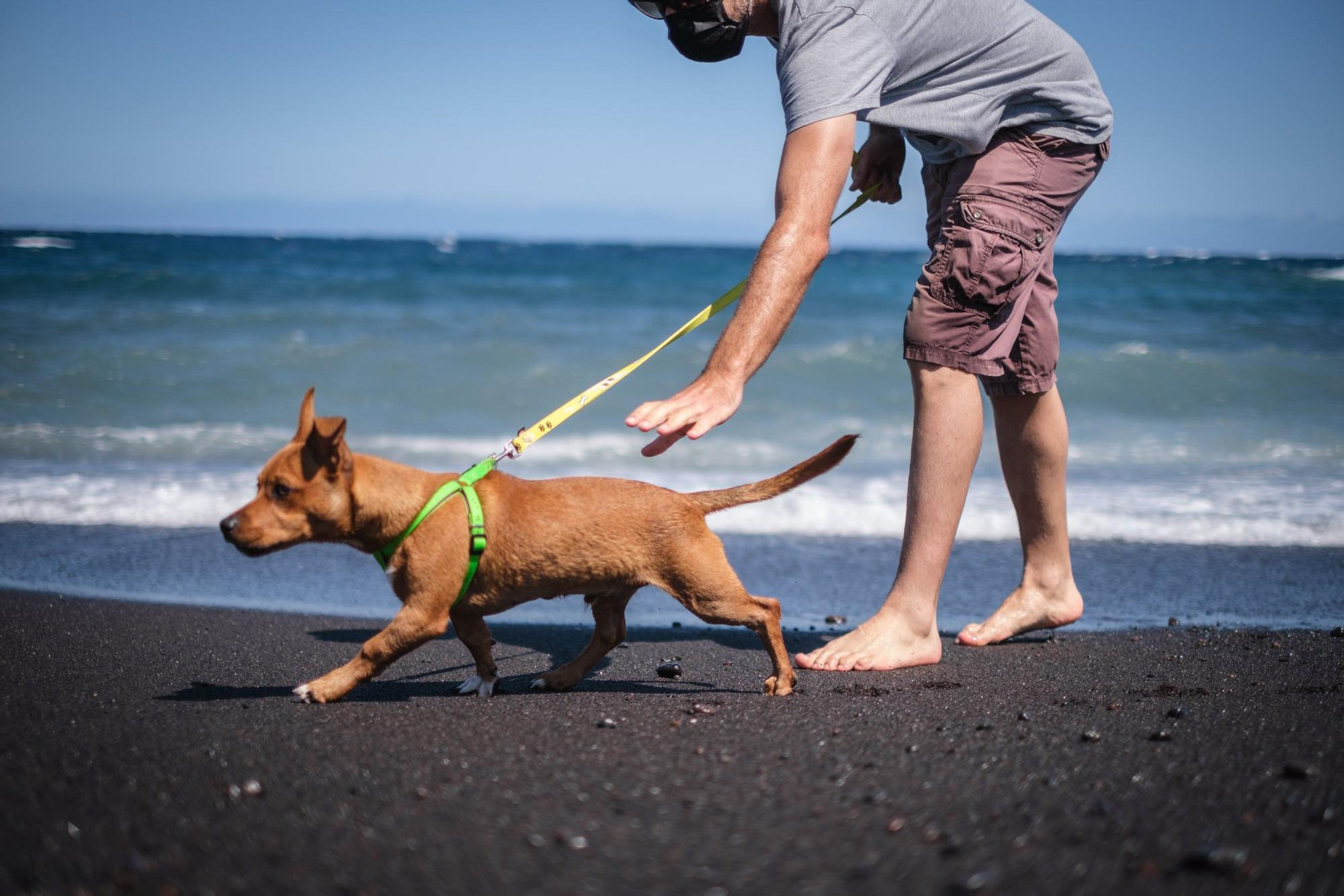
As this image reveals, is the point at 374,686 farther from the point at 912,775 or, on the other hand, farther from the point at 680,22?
the point at 680,22

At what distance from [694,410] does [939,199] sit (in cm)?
140

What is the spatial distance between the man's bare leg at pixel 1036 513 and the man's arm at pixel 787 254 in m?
1.24

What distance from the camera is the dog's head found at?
2602 millimetres

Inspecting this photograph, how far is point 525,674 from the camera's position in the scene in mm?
3371

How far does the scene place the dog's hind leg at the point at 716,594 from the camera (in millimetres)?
2840

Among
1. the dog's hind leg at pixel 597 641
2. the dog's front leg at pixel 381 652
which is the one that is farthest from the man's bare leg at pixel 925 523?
the dog's front leg at pixel 381 652

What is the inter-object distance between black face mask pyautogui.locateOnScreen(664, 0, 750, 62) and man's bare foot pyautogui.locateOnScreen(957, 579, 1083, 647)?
2103 millimetres

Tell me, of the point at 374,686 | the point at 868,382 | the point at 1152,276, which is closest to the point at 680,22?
the point at 374,686

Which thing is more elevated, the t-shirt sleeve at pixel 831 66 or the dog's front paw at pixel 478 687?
the t-shirt sleeve at pixel 831 66

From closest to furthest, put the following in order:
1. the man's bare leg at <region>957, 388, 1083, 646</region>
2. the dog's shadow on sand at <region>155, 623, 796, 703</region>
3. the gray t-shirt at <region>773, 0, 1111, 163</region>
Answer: the gray t-shirt at <region>773, 0, 1111, 163</region> < the dog's shadow on sand at <region>155, 623, 796, 703</region> < the man's bare leg at <region>957, 388, 1083, 646</region>

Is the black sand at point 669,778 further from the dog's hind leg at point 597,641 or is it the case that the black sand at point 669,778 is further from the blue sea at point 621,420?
the blue sea at point 621,420

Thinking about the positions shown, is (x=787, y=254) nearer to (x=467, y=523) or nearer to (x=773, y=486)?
(x=773, y=486)

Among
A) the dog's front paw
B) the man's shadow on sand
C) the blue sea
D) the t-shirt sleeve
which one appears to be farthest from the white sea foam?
the t-shirt sleeve

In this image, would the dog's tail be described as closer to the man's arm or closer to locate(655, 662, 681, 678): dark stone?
the man's arm
